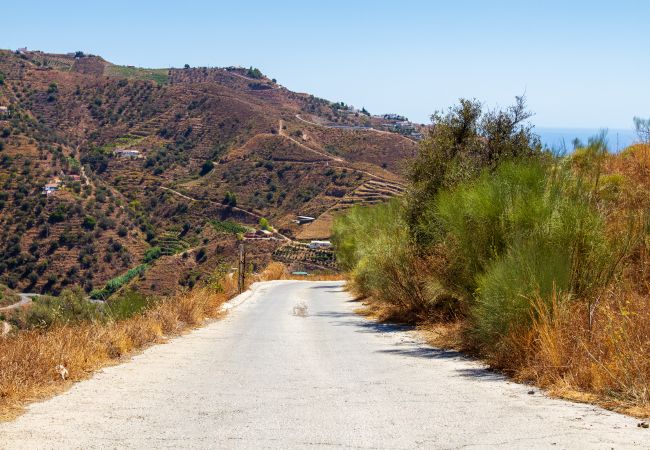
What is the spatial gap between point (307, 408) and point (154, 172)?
12012 cm

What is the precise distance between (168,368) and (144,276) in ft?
217

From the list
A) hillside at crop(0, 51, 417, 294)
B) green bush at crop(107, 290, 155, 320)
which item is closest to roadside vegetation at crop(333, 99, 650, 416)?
green bush at crop(107, 290, 155, 320)

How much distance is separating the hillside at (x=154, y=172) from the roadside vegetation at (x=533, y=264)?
55.5m

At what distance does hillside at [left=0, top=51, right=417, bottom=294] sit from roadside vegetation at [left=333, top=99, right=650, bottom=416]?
55.5 m

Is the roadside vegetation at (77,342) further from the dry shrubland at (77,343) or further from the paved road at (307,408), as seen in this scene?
the paved road at (307,408)

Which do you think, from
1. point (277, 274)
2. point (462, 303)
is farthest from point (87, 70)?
point (462, 303)

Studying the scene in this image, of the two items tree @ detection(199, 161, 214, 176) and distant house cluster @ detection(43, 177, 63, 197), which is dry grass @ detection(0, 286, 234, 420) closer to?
distant house cluster @ detection(43, 177, 63, 197)

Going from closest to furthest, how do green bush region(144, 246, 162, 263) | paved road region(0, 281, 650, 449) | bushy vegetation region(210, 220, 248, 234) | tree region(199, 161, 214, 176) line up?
paved road region(0, 281, 650, 449), green bush region(144, 246, 162, 263), bushy vegetation region(210, 220, 248, 234), tree region(199, 161, 214, 176)

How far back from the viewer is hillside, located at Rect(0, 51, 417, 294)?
79.5 m

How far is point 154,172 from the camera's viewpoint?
123875 mm

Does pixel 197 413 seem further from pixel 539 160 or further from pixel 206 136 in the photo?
pixel 206 136

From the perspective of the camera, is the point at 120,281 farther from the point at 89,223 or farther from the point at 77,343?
the point at 77,343

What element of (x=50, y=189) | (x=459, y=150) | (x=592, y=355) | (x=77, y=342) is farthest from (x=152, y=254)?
(x=592, y=355)

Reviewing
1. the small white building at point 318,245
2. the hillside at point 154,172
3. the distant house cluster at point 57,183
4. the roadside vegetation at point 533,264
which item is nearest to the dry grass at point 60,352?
Answer: the roadside vegetation at point 533,264
